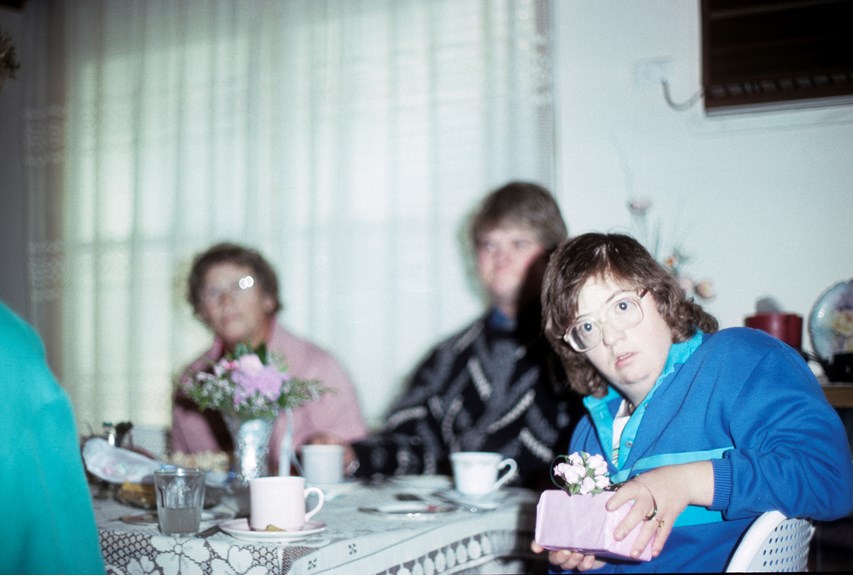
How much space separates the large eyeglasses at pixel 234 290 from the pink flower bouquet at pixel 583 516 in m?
1.43

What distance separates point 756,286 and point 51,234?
8.91ft

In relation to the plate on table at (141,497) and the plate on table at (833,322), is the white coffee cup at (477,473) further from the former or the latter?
the plate on table at (833,322)

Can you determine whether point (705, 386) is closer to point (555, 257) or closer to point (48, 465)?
point (555, 257)

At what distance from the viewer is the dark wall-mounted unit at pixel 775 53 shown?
2.07 metres

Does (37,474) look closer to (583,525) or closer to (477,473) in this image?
(583,525)

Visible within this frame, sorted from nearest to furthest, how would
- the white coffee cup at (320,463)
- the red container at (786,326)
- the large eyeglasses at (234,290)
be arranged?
the white coffee cup at (320,463), the red container at (786,326), the large eyeglasses at (234,290)

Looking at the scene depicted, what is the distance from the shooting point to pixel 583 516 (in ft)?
3.07

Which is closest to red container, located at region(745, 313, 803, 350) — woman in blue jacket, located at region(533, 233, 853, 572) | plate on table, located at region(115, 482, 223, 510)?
woman in blue jacket, located at region(533, 233, 853, 572)

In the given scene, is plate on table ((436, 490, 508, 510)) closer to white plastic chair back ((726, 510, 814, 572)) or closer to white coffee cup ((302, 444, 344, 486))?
white coffee cup ((302, 444, 344, 486))

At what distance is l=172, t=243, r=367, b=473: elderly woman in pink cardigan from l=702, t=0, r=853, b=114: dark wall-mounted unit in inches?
51.1

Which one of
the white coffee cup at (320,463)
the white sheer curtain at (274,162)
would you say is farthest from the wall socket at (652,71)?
the white coffee cup at (320,463)

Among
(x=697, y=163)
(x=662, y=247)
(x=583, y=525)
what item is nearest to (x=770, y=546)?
(x=583, y=525)

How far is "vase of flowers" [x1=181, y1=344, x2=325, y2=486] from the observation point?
135cm

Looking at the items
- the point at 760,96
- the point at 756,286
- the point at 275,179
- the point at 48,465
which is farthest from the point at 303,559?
the point at 275,179
